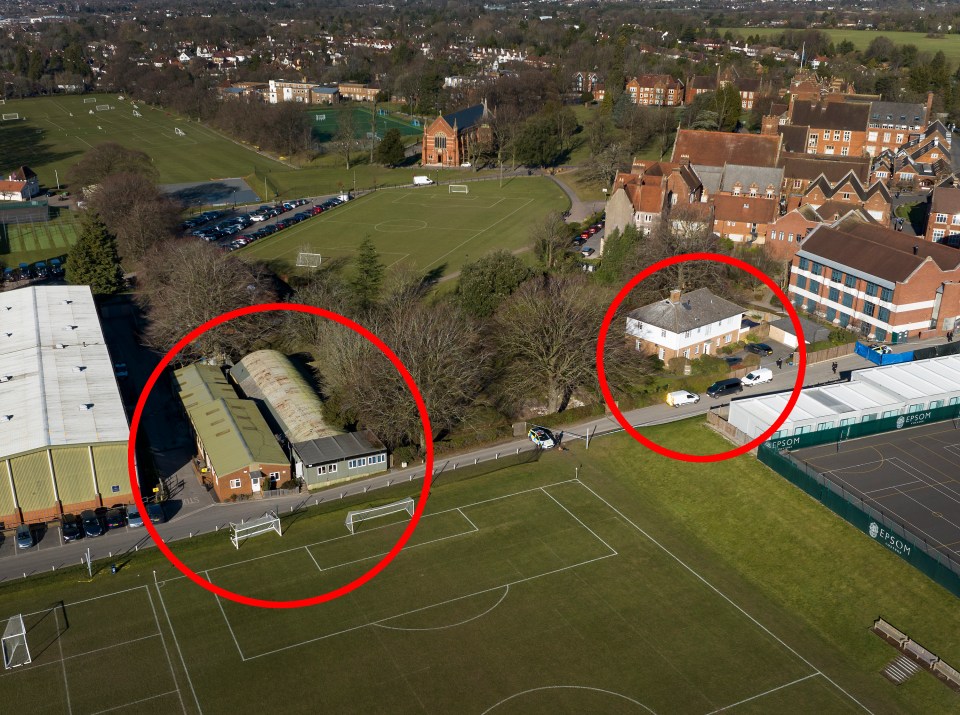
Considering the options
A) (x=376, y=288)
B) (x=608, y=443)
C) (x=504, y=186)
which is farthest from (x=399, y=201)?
(x=608, y=443)

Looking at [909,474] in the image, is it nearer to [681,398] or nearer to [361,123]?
[681,398]

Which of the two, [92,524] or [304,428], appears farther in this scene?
[304,428]

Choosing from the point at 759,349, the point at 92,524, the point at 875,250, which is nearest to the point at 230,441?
the point at 92,524

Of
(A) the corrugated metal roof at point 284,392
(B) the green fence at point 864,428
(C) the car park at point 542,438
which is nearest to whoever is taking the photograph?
(B) the green fence at point 864,428

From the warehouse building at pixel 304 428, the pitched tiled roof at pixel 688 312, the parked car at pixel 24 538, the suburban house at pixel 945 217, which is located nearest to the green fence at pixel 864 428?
the pitched tiled roof at pixel 688 312

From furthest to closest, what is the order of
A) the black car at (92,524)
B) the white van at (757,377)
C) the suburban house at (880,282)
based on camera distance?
the suburban house at (880,282)
the white van at (757,377)
the black car at (92,524)

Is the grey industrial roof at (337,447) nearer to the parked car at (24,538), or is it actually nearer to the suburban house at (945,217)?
the parked car at (24,538)

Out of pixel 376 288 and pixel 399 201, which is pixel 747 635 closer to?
pixel 376 288
